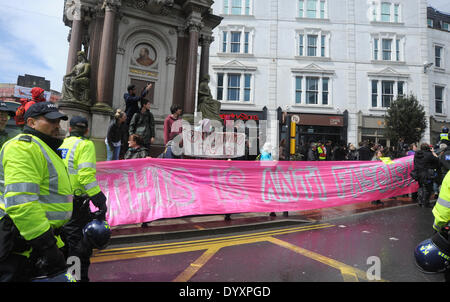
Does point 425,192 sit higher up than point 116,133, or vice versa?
point 116,133

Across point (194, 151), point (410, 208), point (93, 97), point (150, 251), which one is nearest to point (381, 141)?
point (410, 208)

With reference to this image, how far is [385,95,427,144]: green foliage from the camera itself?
21.3 meters

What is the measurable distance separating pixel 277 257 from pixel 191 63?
8965mm

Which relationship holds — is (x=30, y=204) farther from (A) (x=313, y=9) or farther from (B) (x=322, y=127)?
(A) (x=313, y=9)

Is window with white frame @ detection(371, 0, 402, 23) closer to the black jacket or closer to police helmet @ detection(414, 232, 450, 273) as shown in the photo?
the black jacket

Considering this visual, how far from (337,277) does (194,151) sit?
22.2 ft

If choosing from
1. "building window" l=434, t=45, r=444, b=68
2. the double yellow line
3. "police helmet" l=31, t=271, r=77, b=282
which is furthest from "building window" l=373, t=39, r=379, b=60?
"police helmet" l=31, t=271, r=77, b=282

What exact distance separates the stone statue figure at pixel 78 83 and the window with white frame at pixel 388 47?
82.1 feet

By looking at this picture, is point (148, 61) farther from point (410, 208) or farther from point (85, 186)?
point (410, 208)

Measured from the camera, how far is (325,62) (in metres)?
25.0

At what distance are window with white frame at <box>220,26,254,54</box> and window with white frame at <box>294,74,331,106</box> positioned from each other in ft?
17.5

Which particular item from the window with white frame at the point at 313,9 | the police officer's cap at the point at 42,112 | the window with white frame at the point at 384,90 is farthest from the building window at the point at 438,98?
the police officer's cap at the point at 42,112

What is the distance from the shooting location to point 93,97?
963cm

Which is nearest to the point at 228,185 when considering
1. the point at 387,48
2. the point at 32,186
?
the point at 32,186
